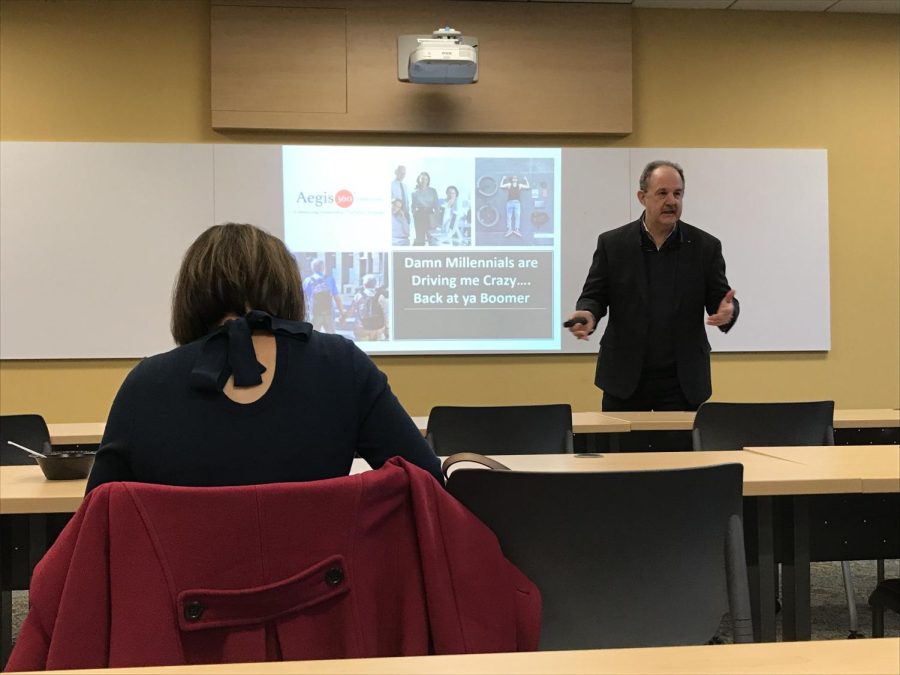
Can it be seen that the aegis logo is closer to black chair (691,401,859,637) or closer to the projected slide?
the projected slide

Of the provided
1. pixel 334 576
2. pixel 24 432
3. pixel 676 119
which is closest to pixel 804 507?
pixel 334 576

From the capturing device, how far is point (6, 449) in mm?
2971

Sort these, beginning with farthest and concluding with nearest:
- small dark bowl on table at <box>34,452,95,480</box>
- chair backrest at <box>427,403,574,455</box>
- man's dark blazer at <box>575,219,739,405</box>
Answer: man's dark blazer at <box>575,219,739,405</box> → chair backrest at <box>427,403,574,455</box> → small dark bowl on table at <box>34,452,95,480</box>

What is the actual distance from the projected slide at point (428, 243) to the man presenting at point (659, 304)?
189cm

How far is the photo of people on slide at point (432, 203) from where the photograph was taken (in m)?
5.62

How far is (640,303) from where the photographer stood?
372 centimetres

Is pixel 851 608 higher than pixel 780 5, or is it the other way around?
pixel 780 5

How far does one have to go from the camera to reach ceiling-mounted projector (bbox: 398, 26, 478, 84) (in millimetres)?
5055

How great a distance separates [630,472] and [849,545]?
144 centimetres

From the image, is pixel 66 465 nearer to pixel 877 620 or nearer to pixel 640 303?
pixel 877 620

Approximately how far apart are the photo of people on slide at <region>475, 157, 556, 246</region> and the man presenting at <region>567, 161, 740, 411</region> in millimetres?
1895

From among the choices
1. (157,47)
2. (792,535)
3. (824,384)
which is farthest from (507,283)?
(792,535)

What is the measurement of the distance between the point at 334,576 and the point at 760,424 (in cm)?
210

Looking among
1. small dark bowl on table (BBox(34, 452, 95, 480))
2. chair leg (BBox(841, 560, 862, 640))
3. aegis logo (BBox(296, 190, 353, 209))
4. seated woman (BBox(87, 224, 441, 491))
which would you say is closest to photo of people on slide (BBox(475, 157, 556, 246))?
aegis logo (BBox(296, 190, 353, 209))
